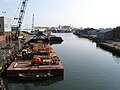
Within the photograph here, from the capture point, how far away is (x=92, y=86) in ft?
63.8

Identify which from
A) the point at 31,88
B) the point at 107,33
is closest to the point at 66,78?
the point at 31,88

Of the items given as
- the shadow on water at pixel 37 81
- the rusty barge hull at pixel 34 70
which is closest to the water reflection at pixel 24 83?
the shadow on water at pixel 37 81

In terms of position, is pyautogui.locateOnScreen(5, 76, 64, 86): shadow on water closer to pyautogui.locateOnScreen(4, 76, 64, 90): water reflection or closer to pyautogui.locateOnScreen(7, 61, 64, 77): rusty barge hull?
pyautogui.locateOnScreen(4, 76, 64, 90): water reflection

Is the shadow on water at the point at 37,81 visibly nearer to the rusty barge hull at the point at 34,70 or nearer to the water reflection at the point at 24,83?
the water reflection at the point at 24,83

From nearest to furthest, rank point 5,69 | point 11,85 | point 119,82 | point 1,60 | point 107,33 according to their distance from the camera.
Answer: point 11,85 < point 119,82 < point 5,69 < point 1,60 < point 107,33

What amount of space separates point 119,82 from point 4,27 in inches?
1395

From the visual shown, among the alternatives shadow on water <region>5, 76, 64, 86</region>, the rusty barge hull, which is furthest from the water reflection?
the rusty barge hull

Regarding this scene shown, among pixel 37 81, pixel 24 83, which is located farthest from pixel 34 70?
pixel 24 83

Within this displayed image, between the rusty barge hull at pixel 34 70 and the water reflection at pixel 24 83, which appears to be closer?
the water reflection at pixel 24 83

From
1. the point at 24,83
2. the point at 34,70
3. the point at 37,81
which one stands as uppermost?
the point at 34,70

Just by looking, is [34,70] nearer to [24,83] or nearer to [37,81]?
[37,81]

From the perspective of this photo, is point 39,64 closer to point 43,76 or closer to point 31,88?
point 43,76

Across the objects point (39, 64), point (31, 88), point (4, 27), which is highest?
point (4, 27)

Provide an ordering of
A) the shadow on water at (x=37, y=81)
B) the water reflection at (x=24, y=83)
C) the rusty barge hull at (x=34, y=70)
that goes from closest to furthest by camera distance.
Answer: the water reflection at (x=24, y=83) < the shadow on water at (x=37, y=81) < the rusty barge hull at (x=34, y=70)
